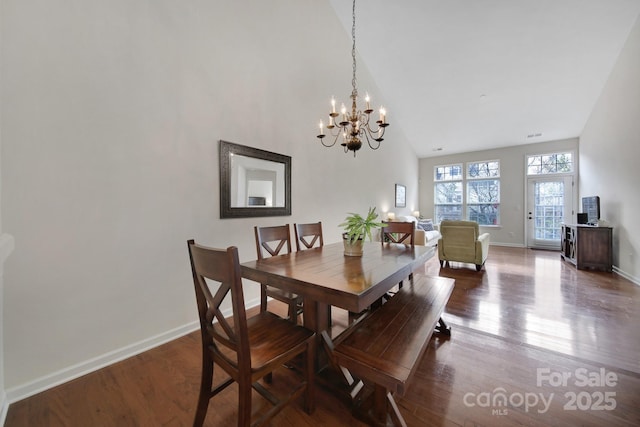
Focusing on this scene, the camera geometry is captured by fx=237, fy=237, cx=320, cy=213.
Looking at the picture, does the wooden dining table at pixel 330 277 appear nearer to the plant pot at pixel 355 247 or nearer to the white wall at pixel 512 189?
the plant pot at pixel 355 247

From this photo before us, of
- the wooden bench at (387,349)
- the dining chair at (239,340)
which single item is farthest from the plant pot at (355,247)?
the dining chair at (239,340)

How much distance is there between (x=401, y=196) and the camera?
269 inches

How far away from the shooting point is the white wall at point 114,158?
1.46m

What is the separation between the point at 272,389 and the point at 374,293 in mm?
955

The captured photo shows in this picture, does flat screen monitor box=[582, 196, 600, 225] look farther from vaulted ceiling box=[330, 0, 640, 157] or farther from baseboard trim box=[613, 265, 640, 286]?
vaulted ceiling box=[330, 0, 640, 157]

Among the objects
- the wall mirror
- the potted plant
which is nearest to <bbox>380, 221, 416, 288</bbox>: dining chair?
the potted plant

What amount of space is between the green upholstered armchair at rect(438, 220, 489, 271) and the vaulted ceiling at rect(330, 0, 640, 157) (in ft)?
9.31

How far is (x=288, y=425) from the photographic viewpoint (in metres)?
1.25

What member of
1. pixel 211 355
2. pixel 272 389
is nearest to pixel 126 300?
pixel 211 355

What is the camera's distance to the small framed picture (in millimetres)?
6594

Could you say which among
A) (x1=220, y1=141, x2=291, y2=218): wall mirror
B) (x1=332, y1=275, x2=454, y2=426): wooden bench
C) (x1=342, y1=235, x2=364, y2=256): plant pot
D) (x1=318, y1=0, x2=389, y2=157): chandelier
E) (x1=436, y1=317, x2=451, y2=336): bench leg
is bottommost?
(x1=436, y1=317, x2=451, y2=336): bench leg

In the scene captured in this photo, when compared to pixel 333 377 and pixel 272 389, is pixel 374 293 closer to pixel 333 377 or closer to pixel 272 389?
pixel 333 377

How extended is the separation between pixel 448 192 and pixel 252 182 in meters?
6.99

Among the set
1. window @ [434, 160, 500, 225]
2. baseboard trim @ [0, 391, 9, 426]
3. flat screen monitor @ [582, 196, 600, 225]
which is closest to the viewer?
baseboard trim @ [0, 391, 9, 426]
